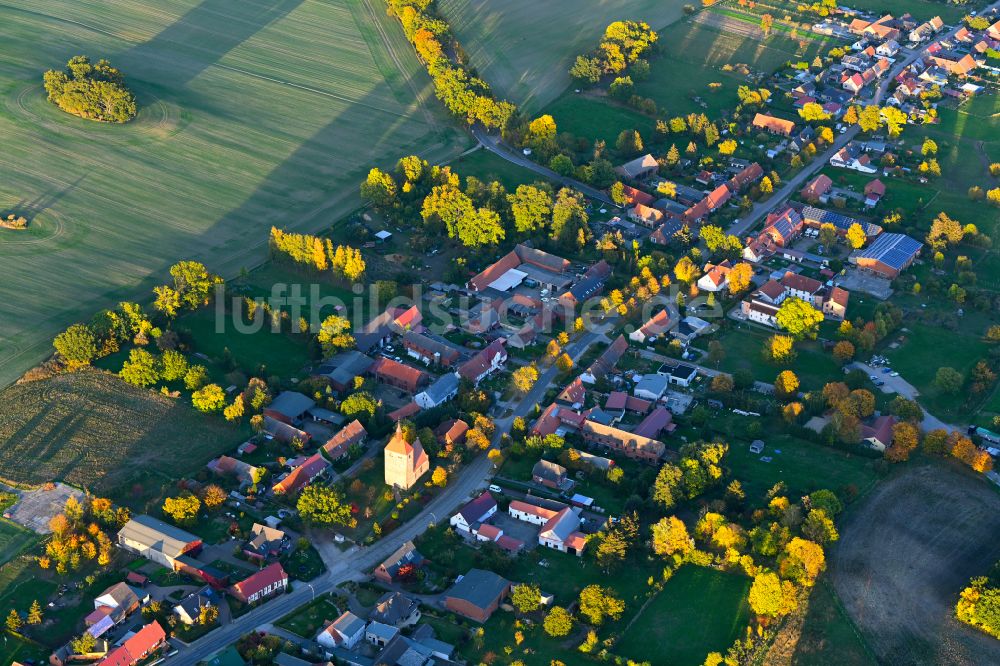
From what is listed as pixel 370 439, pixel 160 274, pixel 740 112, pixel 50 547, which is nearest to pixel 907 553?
pixel 370 439

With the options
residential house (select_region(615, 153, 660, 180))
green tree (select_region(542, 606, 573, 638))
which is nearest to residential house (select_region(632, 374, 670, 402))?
green tree (select_region(542, 606, 573, 638))

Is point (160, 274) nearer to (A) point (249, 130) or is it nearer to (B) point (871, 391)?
(A) point (249, 130)

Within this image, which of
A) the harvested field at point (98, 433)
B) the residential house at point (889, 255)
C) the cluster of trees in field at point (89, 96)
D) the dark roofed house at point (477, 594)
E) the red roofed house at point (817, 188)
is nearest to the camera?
the dark roofed house at point (477, 594)

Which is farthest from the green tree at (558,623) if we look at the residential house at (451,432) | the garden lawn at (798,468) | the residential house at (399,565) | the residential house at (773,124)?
the residential house at (773,124)

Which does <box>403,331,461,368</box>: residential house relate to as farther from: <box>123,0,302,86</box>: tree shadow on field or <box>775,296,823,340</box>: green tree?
<box>123,0,302,86</box>: tree shadow on field

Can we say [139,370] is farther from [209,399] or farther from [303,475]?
[303,475]

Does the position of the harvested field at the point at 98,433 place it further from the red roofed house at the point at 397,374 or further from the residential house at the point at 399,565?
the residential house at the point at 399,565

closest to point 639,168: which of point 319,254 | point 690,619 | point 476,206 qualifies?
point 476,206
